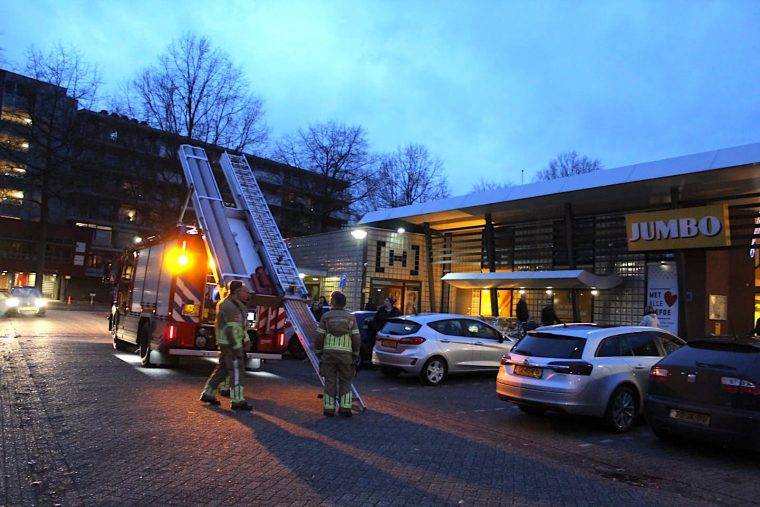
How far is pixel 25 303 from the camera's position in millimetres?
25734

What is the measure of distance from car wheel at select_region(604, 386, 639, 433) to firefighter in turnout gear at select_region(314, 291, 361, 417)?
355cm

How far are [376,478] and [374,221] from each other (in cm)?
2146

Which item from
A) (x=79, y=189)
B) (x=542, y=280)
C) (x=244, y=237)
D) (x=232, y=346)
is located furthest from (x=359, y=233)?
(x=79, y=189)

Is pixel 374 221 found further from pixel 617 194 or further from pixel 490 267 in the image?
pixel 617 194

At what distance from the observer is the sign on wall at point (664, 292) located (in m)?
17.5

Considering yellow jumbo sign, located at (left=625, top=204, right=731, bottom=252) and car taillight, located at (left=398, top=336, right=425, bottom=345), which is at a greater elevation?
yellow jumbo sign, located at (left=625, top=204, right=731, bottom=252)

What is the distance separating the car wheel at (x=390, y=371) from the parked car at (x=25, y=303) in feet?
66.8

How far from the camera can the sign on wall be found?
57.6 ft

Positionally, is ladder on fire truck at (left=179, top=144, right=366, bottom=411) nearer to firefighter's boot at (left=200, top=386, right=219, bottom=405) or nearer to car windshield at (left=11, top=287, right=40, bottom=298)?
firefighter's boot at (left=200, top=386, right=219, bottom=405)

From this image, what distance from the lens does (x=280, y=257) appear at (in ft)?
38.0

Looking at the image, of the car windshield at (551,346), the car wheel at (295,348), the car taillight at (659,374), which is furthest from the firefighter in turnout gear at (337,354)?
the car wheel at (295,348)

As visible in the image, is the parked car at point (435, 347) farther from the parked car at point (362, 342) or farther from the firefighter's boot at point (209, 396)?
the firefighter's boot at point (209, 396)

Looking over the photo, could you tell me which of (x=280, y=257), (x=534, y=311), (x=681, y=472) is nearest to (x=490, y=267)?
(x=534, y=311)

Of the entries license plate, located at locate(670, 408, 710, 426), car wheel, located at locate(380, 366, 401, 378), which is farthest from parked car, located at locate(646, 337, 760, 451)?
car wheel, located at locate(380, 366, 401, 378)
